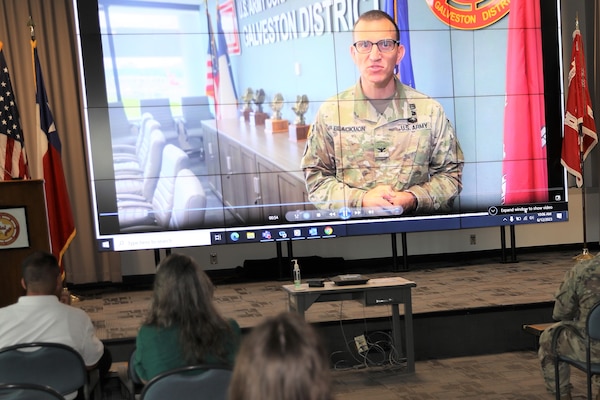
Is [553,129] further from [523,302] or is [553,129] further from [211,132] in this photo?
[211,132]

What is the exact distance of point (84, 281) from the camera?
8188 millimetres

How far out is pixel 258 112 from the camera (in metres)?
7.78

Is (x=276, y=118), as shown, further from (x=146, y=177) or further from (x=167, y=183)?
(x=146, y=177)

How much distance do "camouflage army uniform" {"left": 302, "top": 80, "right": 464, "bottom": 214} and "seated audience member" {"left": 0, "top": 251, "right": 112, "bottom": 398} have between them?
4.77 metres

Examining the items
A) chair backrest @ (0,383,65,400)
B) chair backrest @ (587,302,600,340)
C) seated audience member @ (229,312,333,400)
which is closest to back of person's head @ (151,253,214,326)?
chair backrest @ (0,383,65,400)

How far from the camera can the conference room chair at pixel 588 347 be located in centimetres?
368

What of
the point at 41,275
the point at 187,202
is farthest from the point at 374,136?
the point at 41,275

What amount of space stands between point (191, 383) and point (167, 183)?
5.36 meters

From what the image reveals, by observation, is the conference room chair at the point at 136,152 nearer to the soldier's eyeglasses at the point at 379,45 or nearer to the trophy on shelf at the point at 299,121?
the trophy on shelf at the point at 299,121

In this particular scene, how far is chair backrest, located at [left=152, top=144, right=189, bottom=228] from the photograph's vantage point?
766cm

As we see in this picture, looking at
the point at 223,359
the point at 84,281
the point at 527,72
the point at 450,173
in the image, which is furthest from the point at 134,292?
the point at 223,359

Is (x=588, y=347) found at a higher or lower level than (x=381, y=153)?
lower

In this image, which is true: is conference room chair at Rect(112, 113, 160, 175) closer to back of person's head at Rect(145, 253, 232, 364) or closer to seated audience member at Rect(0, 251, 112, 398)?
seated audience member at Rect(0, 251, 112, 398)

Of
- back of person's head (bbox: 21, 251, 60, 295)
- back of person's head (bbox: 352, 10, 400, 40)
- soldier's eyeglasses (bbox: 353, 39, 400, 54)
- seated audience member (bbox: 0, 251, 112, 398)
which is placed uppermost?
back of person's head (bbox: 352, 10, 400, 40)
